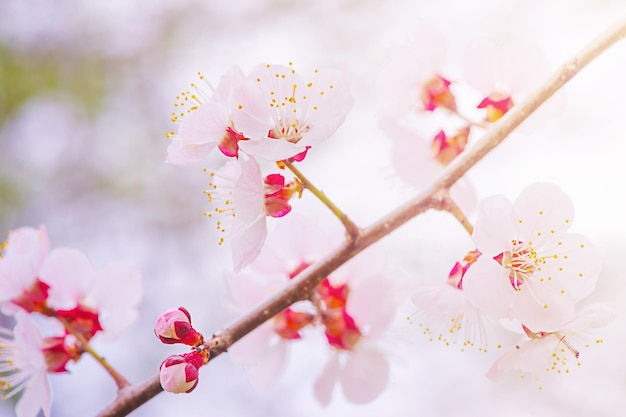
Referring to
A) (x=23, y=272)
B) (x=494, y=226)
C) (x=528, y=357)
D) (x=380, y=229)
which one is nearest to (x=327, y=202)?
(x=380, y=229)

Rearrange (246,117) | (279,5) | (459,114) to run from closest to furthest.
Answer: (246,117) < (459,114) < (279,5)

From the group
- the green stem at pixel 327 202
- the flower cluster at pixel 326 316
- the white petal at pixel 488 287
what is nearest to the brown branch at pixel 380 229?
the green stem at pixel 327 202

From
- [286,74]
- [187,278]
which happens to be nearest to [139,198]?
[187,278]

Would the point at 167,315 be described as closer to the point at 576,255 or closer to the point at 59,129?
the point at 576,255

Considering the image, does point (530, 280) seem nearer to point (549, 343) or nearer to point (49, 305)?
point (549, 343)

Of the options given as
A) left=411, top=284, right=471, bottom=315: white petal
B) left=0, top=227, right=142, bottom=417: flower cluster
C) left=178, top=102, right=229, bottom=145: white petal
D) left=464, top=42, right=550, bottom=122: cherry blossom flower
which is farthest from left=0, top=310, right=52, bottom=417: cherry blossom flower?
left=464, top=42, right=550, bottom=122: cherry blossom flower

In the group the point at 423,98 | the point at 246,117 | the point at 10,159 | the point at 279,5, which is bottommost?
the point at 10,159
